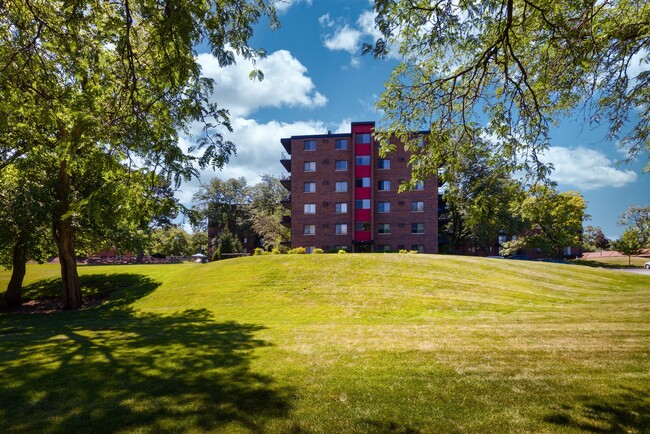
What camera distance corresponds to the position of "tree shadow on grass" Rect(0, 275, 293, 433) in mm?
4520

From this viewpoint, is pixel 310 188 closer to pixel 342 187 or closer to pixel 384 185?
pixel 342 187

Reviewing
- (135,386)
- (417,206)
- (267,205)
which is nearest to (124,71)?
(135,386)

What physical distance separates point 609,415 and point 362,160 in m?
42.5

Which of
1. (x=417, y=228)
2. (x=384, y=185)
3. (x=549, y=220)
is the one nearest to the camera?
(x=549, y=220)

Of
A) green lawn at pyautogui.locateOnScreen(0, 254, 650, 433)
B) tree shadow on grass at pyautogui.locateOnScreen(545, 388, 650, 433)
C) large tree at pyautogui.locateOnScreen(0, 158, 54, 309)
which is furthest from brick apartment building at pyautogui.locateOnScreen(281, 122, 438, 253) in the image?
tree shadow on grass at pyautogui.locateOnScreen(545, 388, 650, 433)

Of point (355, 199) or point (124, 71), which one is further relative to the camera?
point (355, 199)

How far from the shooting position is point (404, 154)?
4478cm

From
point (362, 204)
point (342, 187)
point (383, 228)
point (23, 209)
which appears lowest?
point (23, 209)

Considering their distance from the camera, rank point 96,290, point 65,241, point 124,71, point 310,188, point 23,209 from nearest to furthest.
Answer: point 124,71, point 23,209, point 65,241, point 96,290, point 310,188

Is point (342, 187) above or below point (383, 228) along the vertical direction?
above

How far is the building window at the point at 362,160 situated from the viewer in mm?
45500

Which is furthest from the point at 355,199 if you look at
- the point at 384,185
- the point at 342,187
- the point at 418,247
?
the point at 418,247

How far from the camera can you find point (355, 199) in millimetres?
45500

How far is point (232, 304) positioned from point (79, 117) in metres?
12.3
